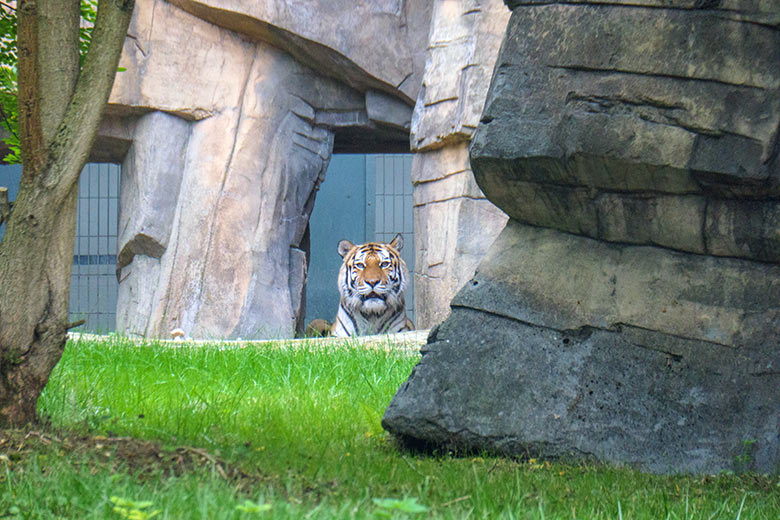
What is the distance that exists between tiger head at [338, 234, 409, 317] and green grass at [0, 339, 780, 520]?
5883 mm

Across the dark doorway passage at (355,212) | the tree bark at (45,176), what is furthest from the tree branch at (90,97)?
the dark doorway passage at (355,212)

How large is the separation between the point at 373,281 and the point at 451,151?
7.07ft

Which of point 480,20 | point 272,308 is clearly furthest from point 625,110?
point 272,308

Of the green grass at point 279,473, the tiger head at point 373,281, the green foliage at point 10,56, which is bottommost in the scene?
the green grass at point 279,473

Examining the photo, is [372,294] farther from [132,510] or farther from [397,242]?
[132,510]

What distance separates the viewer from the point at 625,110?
10.7 ft

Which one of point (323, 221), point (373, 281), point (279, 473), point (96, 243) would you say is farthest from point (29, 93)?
point (323, 221)

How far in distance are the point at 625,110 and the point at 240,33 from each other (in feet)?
24.1

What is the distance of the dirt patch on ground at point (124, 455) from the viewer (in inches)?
100

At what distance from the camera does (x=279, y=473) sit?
2736 mm

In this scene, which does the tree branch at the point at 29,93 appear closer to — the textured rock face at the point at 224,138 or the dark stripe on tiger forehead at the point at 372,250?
the textured rock face at the point at 224,138

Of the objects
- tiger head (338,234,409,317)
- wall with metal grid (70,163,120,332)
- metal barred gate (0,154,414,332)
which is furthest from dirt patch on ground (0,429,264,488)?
wall with metal grid (70,163,120,332)

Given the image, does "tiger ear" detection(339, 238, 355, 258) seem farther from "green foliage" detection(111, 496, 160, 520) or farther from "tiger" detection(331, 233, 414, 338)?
"green foliage" detection(111, 496, 160, 520)

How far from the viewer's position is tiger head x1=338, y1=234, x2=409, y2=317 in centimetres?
1043
